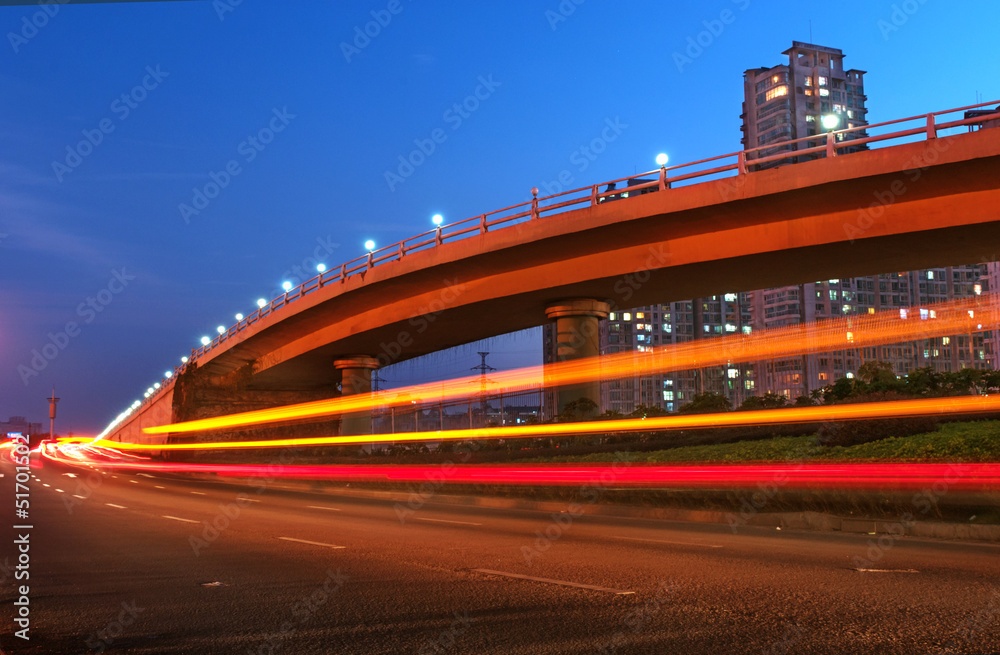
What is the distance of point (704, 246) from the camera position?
30719mm

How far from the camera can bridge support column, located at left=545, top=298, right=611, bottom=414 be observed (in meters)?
38.8

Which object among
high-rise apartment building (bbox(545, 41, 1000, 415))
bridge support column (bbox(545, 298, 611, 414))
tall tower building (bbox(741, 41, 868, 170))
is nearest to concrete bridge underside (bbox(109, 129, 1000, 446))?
bridge support column (bbox(545, 298, 611, 414))

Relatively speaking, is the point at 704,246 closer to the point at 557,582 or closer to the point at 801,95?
the point at 557,582

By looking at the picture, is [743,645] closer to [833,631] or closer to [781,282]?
[833,631]

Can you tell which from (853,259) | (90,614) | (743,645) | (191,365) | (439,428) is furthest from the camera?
(191,365)

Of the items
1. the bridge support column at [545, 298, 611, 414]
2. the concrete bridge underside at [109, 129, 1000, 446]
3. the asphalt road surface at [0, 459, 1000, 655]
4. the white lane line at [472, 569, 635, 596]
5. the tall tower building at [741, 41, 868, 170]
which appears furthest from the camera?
the tall tower building at [741, 41, 868, 170]

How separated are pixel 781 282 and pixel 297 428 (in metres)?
35.5

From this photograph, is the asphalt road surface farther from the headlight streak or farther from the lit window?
the lit window

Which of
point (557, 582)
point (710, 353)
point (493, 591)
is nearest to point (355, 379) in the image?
point (710, 353)

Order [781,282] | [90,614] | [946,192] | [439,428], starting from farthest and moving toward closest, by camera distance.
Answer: [439,428], [781,282], [946,192], [90,614]

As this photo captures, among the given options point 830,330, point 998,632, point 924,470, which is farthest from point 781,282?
point 998,632

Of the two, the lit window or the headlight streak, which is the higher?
the lit window

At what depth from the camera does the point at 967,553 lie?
448 inches

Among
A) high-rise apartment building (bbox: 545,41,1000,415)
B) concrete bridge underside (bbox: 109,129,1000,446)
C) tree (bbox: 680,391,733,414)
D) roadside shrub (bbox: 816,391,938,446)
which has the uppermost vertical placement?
high-rise apartment building (bbox: 545,41,1000,415)
